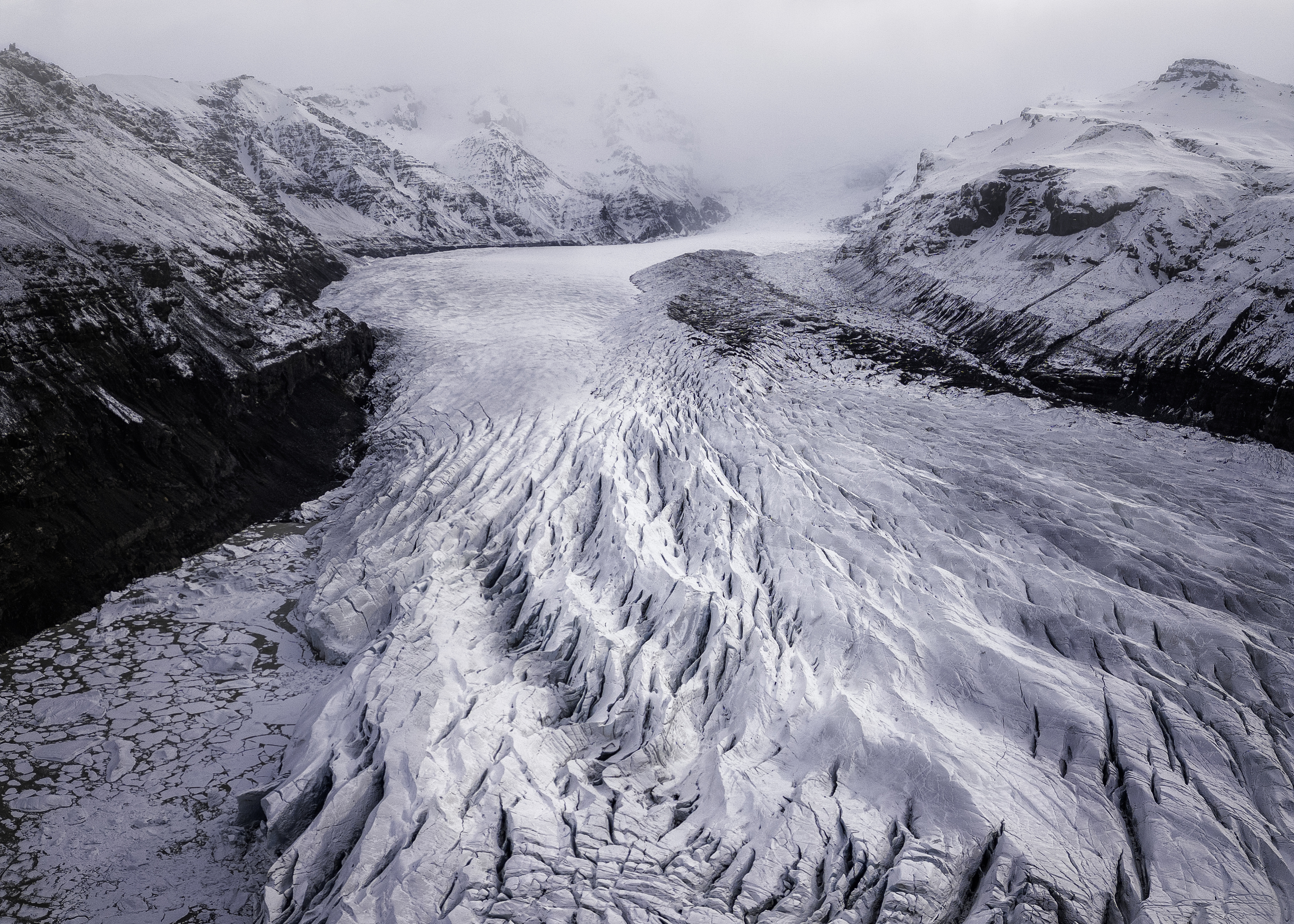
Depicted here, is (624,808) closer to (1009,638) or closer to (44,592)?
(1009,638)

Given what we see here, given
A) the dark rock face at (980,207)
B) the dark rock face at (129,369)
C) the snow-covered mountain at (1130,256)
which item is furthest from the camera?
the dark rock face at (980,207)

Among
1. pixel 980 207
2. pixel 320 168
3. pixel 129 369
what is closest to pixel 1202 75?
pixel 980 207

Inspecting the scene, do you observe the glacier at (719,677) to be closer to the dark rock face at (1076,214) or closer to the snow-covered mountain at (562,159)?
the dark rock face at (1076,214)

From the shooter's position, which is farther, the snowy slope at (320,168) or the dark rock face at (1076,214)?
the snowy slope at (320,168)

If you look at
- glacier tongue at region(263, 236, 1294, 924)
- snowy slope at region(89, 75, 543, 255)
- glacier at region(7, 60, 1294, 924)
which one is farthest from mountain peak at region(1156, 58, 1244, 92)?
snowy slope at region(89, 75, 543, 255)

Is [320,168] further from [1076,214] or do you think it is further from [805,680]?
[805,680]

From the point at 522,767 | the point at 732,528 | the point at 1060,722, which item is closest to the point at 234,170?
the point at 732,528

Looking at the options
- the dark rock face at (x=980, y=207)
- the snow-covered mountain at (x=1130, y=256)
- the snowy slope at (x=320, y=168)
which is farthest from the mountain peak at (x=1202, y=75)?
the snowy slope at (x=320, y=168)
